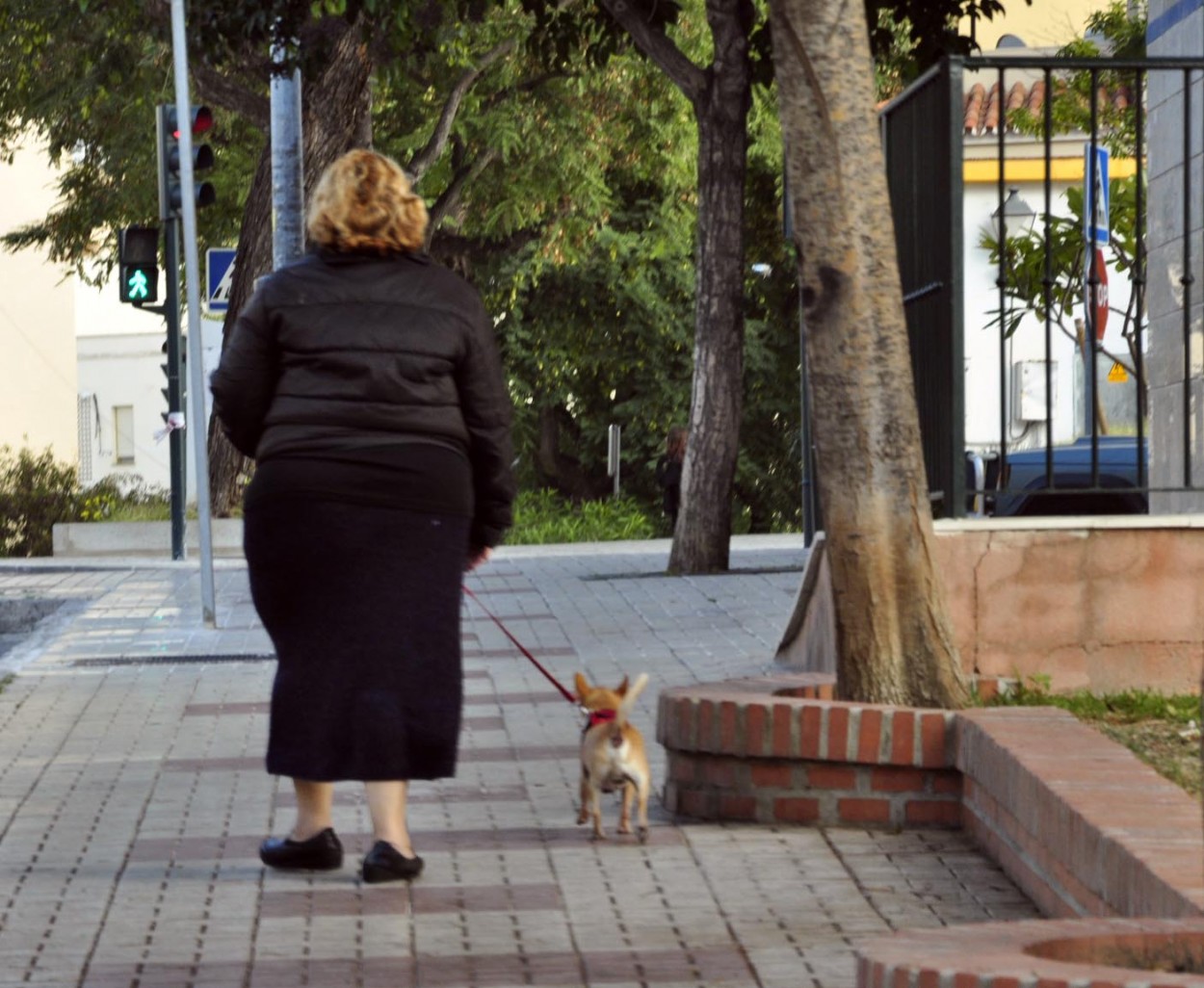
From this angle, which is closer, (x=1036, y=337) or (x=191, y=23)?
(x=191, y=23)

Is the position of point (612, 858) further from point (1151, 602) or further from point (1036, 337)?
point (1036, 337)

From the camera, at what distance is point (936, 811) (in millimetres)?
6523

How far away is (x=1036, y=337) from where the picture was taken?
39.3m

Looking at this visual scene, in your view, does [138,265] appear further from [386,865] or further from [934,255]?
[386,865]

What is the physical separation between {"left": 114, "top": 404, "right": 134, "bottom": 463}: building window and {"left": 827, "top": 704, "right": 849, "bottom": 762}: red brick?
5407 cm

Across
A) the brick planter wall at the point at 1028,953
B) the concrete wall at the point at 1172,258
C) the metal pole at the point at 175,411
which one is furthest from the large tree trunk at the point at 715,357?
the brick planter wall at the point at 1028,953

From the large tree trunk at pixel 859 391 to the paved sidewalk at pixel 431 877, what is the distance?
2.09 ft

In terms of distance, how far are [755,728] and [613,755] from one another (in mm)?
418

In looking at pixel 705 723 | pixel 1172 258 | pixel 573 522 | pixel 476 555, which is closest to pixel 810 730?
pixel 705 723

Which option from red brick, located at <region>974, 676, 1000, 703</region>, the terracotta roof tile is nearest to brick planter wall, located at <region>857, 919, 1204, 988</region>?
red brick, located at <region>974, 676, 1000, 703</region>

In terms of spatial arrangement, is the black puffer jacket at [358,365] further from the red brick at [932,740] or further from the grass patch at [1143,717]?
the grass patch at [1143,717]

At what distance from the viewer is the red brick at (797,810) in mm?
6617

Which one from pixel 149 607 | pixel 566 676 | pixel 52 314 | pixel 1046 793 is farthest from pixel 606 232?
pixel 1046 793

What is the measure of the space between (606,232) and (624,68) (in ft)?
22.2
